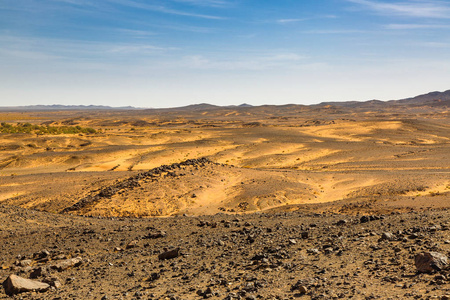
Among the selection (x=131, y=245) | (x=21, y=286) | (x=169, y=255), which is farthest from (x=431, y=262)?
(x=21, y=286)

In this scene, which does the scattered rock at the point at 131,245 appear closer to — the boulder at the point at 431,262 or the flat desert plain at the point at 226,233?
the flat desert plain at the point at 226,233

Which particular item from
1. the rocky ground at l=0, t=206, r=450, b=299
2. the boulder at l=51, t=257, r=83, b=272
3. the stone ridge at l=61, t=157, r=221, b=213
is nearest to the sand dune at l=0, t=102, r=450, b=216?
the stone ridge at l=61, t=157, r=221, b=213

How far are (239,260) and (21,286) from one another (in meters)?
6.33

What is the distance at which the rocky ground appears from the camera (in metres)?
8.68

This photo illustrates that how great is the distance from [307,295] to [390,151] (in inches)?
2087

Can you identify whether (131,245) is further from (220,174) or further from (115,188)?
(220,174)

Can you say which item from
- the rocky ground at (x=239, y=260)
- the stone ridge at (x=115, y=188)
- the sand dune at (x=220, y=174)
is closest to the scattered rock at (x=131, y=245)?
the rocky ground at (x=239, y=260)

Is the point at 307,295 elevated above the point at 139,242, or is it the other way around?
the point at 307,295

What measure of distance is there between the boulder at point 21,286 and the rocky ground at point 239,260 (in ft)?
0.41

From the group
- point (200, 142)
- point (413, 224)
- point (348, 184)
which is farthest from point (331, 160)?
point (413, 224)

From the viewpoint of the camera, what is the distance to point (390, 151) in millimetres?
55688

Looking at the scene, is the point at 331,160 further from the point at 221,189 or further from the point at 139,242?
the point at 139,242

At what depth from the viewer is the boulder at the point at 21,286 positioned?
1013 centimetres

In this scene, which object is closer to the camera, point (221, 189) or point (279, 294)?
point (279, 294)
